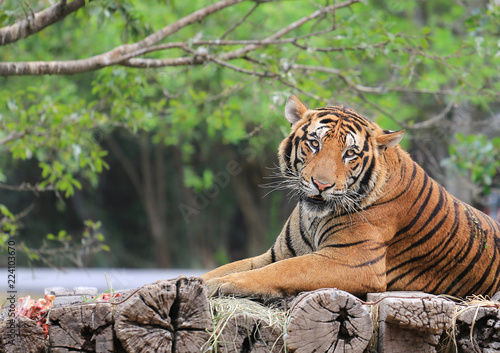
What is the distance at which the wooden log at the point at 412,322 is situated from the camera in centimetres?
338

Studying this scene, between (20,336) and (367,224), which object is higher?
(367,224)

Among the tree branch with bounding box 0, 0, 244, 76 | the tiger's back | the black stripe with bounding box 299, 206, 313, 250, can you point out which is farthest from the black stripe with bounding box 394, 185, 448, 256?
the tree branch with bounding box 0, 0, 244, 76

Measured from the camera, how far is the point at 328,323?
131 inches

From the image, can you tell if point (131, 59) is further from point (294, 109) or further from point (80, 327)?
point (80, 327)

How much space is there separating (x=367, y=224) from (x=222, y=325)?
51.7 inches

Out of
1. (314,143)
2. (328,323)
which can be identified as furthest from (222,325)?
(314,143)

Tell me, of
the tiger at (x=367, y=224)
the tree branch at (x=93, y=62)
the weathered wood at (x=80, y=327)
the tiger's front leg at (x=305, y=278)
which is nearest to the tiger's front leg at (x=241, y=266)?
the tiger at (x=367, y=224)

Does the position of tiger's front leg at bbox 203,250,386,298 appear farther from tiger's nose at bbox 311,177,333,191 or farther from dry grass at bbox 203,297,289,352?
tiger's nose at bbox 311,177,333,191

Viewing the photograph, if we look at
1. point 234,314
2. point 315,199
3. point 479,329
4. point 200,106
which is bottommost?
point 479,329

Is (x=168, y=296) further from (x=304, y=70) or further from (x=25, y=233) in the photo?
(x=25, y=233)

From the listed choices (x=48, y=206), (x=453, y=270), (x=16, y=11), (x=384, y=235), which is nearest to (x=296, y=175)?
(x=384, y=235)

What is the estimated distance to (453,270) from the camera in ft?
14.4

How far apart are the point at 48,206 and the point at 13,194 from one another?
207 cm

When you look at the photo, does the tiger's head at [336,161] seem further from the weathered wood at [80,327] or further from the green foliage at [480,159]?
the green foliage at [480,159]
